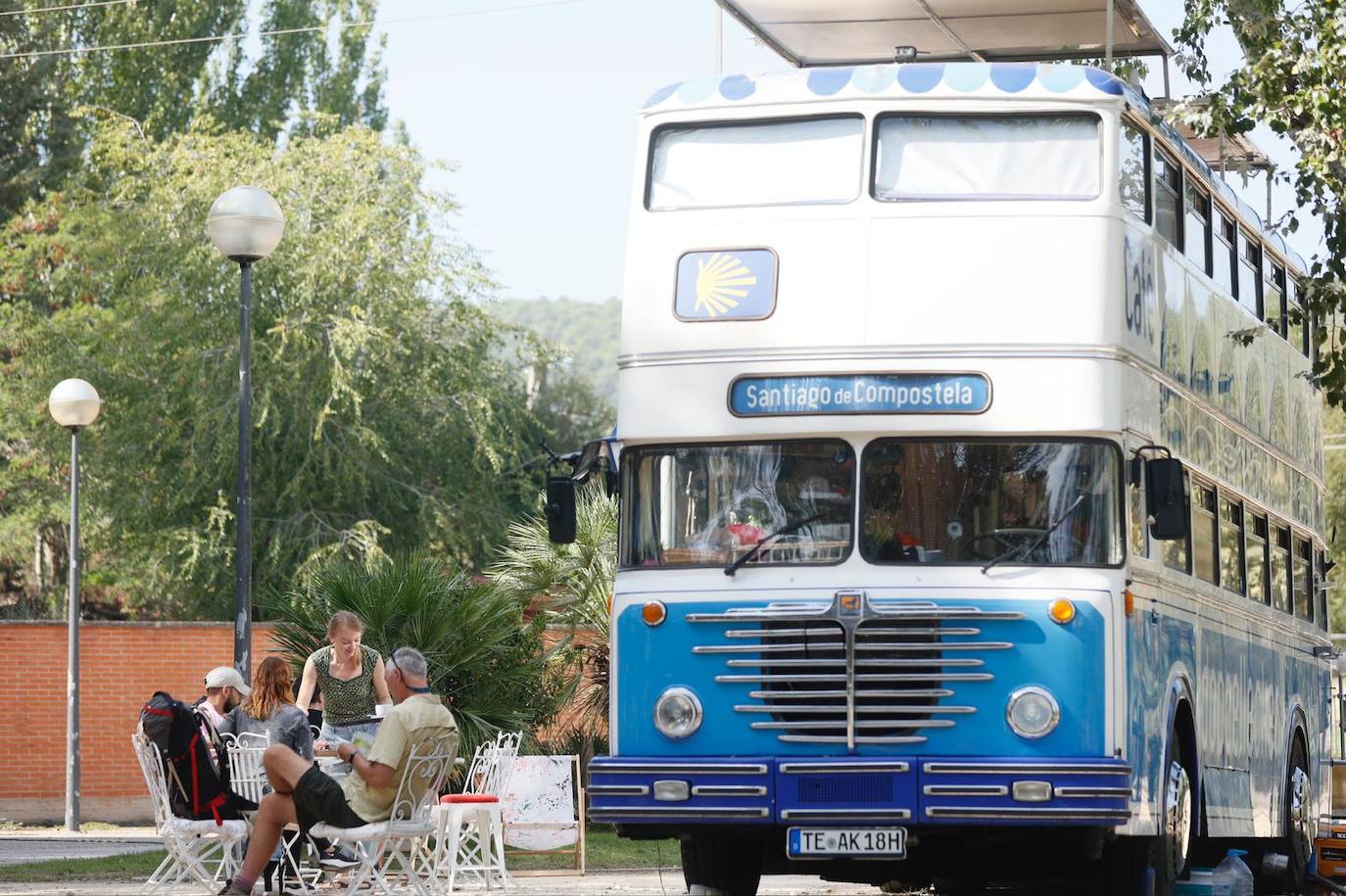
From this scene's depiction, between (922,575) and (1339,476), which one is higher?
(1339,476)

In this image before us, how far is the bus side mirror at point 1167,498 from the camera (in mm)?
11312

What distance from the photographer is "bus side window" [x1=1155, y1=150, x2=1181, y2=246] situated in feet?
42.3

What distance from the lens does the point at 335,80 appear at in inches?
2269

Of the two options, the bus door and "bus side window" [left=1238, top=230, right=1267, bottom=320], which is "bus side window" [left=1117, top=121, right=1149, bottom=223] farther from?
"bus side window" [left=1238, top=230, right=1267, bottom=320]

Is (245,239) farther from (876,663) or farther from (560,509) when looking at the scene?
(876,663)

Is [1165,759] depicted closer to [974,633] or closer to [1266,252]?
[974,633]

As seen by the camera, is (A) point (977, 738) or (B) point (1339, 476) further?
(B) point (1339, 476)

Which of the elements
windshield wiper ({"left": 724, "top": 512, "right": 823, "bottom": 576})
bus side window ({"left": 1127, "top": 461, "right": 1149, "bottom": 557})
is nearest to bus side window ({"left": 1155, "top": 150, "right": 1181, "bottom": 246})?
bus side window ({"left": 1127, "top": 461, "right": 1149, "bottom": 557})

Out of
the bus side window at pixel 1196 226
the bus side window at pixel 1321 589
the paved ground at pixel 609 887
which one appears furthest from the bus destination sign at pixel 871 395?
the bus side window at pixel 1321 589

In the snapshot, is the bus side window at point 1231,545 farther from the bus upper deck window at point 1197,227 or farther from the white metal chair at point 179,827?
the white metal chair at point 179,827

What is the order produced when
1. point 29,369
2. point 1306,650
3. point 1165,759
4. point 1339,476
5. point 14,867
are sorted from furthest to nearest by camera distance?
point 1339,476 < point 29,369 < point 1306,650 < point 14,867 < point 1165,759

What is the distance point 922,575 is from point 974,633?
40cm

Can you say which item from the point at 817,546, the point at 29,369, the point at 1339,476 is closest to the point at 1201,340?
the point at 817,546

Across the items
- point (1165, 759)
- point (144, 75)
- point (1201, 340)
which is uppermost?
point (144, 75)
